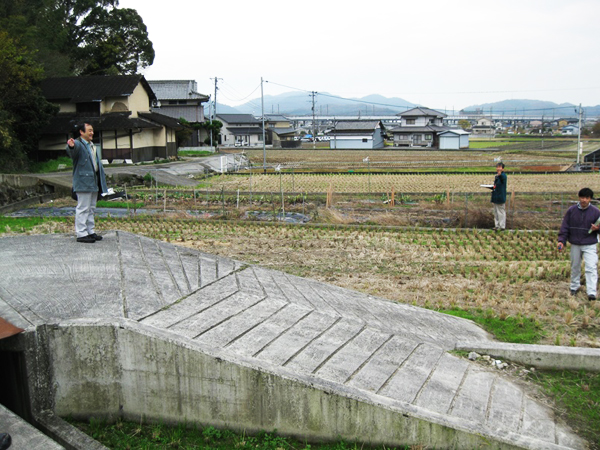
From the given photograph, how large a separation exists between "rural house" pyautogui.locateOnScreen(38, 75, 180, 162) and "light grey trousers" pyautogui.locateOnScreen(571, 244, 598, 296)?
2944cm

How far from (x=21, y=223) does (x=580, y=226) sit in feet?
41.0

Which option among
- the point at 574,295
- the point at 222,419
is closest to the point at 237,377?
the point at 222,419

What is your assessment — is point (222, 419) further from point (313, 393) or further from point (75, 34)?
point (75, 34)

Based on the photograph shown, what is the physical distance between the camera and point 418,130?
215 ft

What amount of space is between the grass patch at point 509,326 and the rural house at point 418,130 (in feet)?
197

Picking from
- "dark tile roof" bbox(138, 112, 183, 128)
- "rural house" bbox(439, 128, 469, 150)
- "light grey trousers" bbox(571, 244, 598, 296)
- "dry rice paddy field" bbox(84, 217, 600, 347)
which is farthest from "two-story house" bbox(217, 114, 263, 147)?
"light grey trousers" bbox(571, 244, 598, 296)

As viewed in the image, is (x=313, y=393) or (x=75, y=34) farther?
Result: (x=75, y=34)

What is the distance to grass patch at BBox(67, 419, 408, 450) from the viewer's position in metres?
4.09

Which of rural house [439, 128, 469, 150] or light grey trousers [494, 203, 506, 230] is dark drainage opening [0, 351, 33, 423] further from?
rural house [439, 128, 469, 150]

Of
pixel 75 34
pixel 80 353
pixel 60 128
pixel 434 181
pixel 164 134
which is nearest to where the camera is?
pixel 80 353

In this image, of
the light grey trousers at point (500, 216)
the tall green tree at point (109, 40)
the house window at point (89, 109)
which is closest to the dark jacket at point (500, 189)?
the light grey trousers at point (500, 216)

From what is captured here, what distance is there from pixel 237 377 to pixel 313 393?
60cm

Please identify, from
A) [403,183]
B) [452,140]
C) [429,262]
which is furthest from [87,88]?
[452,140]

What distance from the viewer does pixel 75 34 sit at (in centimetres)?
4416
